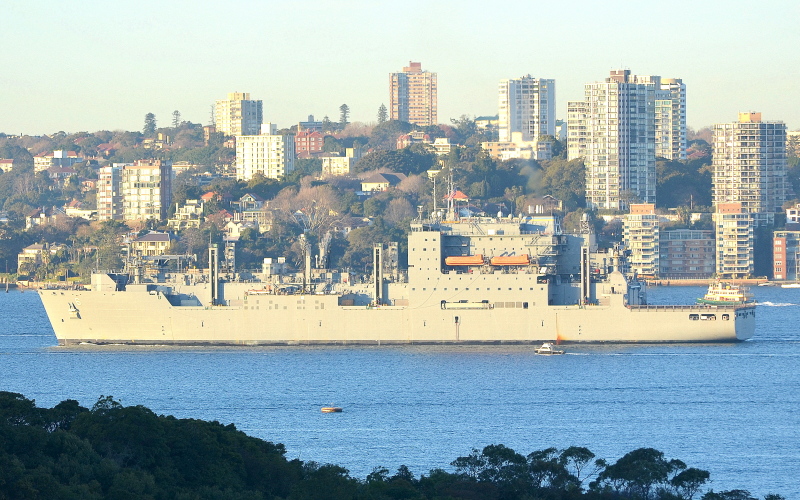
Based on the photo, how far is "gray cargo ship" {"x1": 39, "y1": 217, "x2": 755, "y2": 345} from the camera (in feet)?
164

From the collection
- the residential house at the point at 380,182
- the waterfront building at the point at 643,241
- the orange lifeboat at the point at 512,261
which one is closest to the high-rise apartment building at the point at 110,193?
the residential house at the point at 380,182

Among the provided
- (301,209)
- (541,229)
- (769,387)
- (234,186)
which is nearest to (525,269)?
(541,229)

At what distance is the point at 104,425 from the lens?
82.8 feet

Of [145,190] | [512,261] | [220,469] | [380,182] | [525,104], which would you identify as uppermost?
[525,104]

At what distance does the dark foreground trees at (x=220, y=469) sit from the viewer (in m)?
23.4

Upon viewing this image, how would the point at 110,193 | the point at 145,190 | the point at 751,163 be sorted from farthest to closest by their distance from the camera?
the point at 110,193, the point at 145,190, the point at 751,163

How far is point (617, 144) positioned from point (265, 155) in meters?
33.5

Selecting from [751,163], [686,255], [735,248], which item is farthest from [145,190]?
[751,163]

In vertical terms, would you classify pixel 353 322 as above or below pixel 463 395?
above

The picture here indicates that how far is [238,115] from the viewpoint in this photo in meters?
158

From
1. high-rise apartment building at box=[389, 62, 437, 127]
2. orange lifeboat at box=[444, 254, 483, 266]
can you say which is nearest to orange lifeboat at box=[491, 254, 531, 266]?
orange lifeboat at box=[444, 254, 483, 266]

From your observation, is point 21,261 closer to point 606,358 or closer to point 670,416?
point 606,358

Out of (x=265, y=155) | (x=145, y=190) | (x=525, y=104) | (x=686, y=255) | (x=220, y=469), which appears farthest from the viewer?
(x=525, y=104)

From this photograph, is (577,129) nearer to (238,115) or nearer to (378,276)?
(238,115)
